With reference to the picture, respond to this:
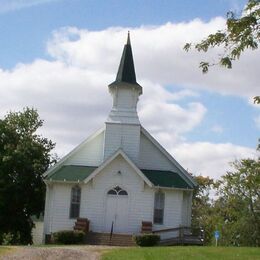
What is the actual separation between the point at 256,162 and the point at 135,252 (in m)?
15.2

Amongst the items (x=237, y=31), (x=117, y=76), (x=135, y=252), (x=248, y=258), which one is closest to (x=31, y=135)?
(x=117, y=76)

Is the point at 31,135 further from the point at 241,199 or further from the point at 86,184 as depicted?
the point at 241,199

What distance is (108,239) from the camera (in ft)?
112

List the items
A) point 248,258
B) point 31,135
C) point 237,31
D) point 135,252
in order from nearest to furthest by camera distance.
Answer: point 237,31
point 248,258
point 135,252
point 31,135

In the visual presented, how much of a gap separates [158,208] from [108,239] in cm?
399

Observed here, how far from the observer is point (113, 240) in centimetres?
3391

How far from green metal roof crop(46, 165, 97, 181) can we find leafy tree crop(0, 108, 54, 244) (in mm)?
5592

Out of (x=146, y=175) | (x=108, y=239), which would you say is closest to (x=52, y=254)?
(x=108, y=239)

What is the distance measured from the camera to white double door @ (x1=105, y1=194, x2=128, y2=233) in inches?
1412

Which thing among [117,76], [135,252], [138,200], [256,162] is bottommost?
[135,252]

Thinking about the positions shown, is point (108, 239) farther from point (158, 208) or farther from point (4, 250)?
point (4, 250)

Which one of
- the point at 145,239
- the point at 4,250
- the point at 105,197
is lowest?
the point at 4,250

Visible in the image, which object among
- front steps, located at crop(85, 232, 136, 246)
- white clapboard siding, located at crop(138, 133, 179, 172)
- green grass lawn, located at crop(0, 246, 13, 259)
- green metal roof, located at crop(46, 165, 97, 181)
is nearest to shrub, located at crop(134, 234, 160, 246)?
front steps, located at crop(85, 232, 136, 246)

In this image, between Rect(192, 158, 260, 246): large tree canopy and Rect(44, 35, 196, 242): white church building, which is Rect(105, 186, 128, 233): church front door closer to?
Rect(44, 35, 196, 242): white church building
